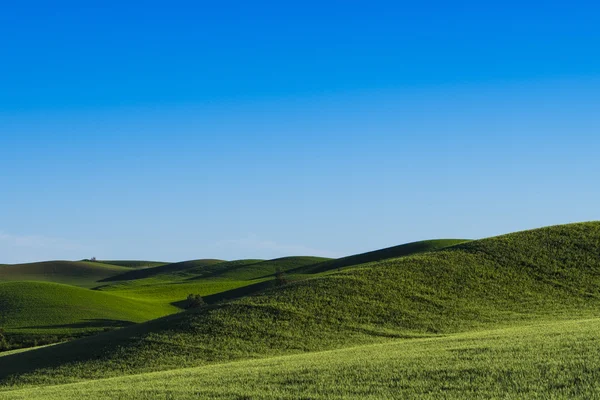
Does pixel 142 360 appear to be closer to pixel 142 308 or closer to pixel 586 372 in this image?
pixel 586 372

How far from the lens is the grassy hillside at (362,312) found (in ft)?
128

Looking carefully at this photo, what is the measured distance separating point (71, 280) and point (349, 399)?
585 ft

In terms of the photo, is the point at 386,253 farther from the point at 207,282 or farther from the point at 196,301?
the point at 196,301

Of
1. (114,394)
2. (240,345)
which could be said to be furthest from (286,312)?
(114,394)

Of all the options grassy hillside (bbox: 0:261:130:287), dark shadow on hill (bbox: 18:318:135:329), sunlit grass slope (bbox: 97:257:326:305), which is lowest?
dark shadow on hill (bbox: 18:318:135:329)

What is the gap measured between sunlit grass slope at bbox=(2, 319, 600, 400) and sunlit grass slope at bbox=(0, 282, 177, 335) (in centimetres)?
5030

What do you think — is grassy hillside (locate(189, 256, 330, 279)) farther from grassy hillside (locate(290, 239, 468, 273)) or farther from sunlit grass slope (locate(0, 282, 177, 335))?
sunlit grass slope (locate(0, 282, 177, 335))

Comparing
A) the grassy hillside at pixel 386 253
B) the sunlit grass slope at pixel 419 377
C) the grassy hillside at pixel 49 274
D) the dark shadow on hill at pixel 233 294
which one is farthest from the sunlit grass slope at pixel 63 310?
the grassy hillside at pixel 49 274

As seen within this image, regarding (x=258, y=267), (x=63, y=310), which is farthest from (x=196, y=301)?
(x=258, y=267)

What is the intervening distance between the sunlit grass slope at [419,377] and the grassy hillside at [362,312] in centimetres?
1007

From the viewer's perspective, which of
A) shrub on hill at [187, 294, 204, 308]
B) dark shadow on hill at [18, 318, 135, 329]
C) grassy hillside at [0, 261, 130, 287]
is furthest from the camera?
grassy hillside at [0, 261, 130, 287]

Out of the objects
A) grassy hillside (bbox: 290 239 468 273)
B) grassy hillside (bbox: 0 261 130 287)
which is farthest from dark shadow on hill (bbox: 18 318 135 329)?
grassy hillside (bbox: 0 261 130 287)

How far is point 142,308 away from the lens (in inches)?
3750

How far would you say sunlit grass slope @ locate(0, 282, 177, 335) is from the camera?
76.8m
